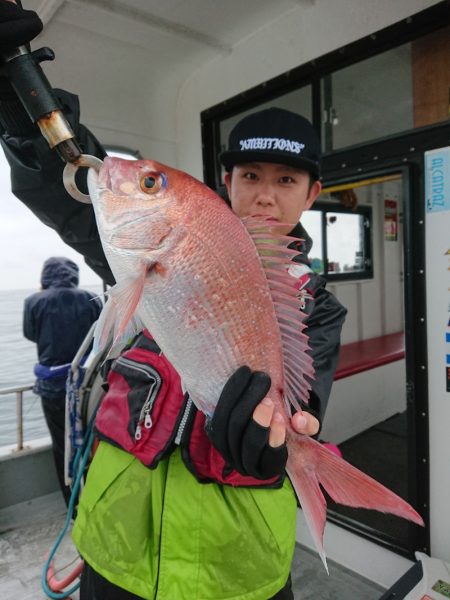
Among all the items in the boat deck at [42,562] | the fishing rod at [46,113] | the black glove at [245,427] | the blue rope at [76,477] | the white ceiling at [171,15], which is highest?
the white ceiling at [171,15]

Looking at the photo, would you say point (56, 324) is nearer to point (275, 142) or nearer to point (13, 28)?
point (275, 142)

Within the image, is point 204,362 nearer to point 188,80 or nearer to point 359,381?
point 188,80

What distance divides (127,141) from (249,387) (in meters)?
3.34

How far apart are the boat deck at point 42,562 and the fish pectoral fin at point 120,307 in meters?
2.41

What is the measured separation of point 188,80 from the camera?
3.87 m

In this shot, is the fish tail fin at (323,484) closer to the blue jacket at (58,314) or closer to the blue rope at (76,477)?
the blue rope at (76,477)

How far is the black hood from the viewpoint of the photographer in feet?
13.9

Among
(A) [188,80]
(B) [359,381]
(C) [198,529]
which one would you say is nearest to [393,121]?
(A) [188,80]

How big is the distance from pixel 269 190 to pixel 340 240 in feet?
16.8

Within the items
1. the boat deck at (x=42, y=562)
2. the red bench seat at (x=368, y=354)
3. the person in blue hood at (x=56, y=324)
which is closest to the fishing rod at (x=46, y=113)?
the boat deck at (x=42, y=562)

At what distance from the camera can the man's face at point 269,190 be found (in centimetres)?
153

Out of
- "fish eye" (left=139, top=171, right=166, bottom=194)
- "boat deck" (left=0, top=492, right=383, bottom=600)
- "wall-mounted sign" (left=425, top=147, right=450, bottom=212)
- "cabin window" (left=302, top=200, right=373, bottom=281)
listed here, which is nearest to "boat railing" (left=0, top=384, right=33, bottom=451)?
"boat deck" (left=0, top=492, right=383, bottom=600)

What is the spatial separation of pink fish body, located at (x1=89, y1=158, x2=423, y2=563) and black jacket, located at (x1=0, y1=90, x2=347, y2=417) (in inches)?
11.2

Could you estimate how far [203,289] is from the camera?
1018 millimetres
